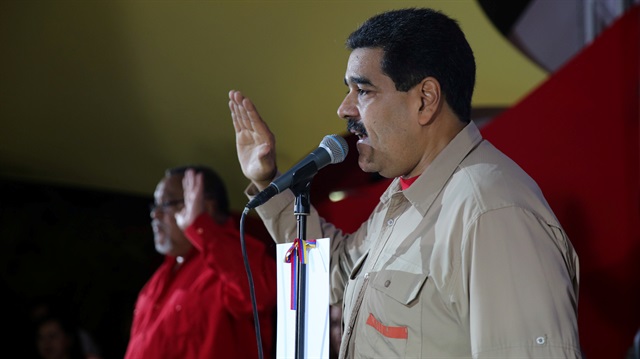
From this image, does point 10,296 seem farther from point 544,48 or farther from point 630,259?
point 630,259

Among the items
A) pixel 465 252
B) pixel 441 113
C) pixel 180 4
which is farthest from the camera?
pixel 180 4

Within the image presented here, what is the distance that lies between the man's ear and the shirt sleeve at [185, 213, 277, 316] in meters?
1.10

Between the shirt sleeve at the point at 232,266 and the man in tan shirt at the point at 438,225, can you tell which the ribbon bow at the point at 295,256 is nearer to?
the man in tan shirt at the point at 438,225

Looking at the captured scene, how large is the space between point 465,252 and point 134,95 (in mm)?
2092

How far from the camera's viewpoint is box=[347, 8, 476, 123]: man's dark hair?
147 cm

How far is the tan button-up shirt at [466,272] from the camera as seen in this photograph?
1197 millimetres

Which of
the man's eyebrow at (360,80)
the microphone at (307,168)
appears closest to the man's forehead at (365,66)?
the man's eyebrow at (360,80)

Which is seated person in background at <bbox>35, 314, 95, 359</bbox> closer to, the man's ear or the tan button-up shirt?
the tan button-up shirt

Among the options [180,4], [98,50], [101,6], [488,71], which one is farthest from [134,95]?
[488,71]

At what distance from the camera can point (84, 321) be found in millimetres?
4172

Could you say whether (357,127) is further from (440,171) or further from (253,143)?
(253,143)

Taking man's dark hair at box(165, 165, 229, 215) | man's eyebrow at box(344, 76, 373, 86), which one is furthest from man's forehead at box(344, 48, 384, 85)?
man's dark hair at box(165, 165, 229, 215)

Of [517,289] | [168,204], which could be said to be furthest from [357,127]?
[168,204]

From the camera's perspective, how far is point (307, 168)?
4.50 feet
